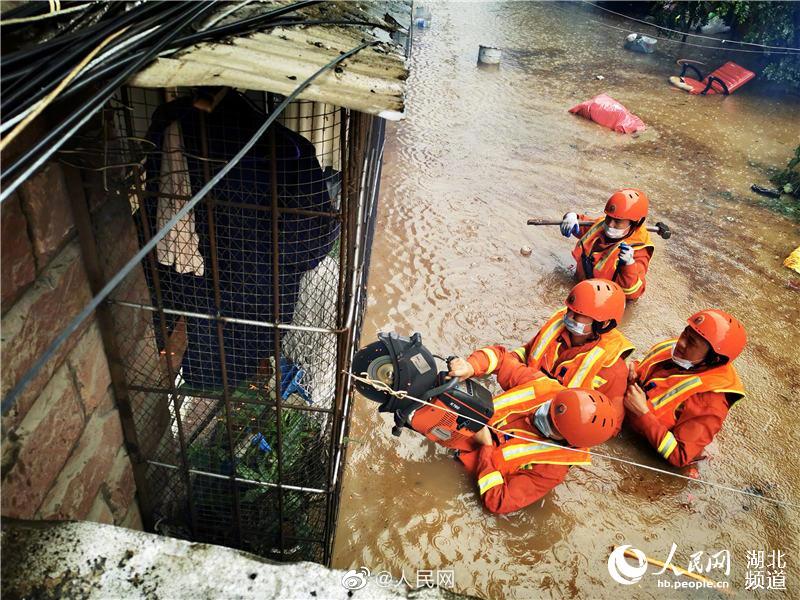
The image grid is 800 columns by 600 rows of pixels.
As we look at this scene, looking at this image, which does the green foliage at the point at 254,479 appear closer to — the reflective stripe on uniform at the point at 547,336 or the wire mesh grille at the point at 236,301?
the wire mesh grille at the point at 236,301

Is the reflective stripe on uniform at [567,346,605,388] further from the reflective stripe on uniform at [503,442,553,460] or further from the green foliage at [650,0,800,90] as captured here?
the green foliage at [650,0,800,90]

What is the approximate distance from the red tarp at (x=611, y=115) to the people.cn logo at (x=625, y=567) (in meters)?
7.70

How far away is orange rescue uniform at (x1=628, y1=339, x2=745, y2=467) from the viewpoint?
3957 mm

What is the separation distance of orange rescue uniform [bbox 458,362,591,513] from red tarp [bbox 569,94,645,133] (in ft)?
23.6

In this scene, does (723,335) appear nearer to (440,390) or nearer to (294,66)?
(440,390)

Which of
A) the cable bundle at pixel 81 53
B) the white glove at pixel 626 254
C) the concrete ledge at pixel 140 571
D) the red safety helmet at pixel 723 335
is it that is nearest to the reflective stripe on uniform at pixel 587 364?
the red safety helmet at pixel 723 335

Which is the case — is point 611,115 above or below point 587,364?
above

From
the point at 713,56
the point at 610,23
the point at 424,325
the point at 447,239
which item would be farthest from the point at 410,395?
the point at 610,23

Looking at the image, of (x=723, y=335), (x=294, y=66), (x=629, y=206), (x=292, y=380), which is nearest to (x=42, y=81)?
(x=294, y=66)

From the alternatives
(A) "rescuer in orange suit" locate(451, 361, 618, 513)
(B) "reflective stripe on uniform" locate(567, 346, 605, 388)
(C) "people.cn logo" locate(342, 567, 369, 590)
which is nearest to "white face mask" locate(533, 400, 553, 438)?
(A) "rescuer in orange suit" locate(451, 361, 618, 513)

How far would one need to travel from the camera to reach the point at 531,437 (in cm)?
376

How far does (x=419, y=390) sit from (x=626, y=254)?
3.23 meters

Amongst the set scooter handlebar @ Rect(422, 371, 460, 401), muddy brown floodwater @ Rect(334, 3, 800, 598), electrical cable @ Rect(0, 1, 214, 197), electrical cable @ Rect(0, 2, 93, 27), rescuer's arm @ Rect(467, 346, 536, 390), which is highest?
electrical cable @ Rect(0, 2, 93, 27)

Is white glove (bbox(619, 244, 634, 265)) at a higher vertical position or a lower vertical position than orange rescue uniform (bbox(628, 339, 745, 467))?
higher
